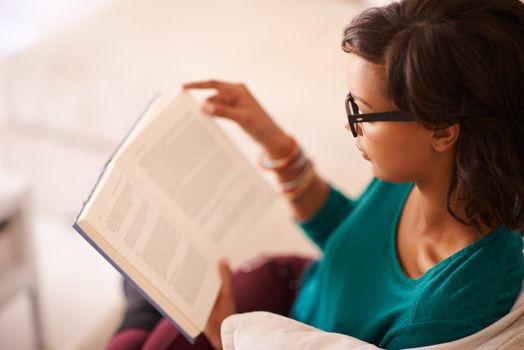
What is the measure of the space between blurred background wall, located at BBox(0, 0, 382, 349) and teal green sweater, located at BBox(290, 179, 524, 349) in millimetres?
482

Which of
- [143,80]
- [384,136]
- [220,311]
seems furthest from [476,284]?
[143,80]

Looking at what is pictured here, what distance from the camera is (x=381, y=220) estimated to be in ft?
2.74

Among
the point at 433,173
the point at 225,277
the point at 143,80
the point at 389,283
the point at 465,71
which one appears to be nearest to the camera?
the point at 465,71

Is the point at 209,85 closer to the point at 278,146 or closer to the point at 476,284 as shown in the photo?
the point at 278,146

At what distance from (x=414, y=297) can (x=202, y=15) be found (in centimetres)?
125

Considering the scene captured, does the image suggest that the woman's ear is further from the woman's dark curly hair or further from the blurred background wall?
the blurred background wall

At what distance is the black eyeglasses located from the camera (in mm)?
590

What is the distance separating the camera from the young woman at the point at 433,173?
557mm

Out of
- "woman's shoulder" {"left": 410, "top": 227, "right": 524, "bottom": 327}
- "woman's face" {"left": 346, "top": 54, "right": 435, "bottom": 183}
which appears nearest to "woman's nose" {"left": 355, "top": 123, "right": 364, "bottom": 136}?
"woman's face" {"left": 346, "top": 54, "right": 435, "bottom": 183}

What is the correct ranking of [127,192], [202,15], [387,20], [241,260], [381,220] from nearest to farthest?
1. [387,20]
2. [127,192]
3. [381,220]
4. [241,260]
5. [202,15]

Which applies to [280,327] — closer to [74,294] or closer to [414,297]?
[414,297]

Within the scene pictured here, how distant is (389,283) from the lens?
76cm

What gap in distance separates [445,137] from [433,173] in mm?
65

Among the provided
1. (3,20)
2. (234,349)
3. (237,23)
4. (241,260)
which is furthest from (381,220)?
(3,20)
